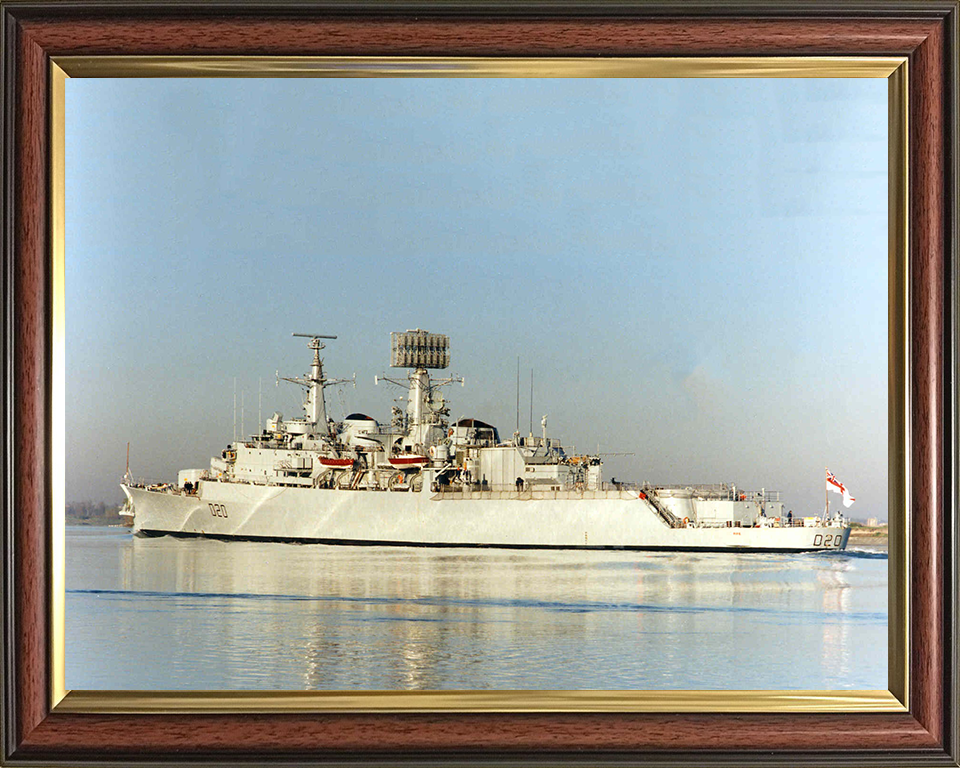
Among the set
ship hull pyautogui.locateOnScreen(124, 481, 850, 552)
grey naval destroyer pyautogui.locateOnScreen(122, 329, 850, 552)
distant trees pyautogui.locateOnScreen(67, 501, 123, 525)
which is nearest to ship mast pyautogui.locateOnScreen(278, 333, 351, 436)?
grey naval destroyer pyautogui.locateOnScreen(122, 329, 850, 552)

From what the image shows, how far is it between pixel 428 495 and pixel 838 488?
37.0 inches

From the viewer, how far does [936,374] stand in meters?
1.93

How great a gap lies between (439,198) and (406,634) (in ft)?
3.22

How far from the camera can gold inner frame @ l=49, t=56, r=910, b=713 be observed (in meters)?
1.89

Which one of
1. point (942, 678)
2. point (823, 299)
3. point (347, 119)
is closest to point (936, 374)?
point (823, 299)

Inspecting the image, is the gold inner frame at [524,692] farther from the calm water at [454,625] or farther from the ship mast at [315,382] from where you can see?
the ship mast at [315,382]

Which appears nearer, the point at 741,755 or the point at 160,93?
the point at 741,755

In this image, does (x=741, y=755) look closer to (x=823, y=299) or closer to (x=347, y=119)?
(x=823, y=299)

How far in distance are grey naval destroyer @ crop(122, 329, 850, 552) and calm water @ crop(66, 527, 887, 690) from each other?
83 millimetres

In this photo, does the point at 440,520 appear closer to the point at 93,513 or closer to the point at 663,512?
the point at 663,512

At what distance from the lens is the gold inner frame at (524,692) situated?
6.20 ft

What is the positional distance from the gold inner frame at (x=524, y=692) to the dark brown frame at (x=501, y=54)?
0.02m

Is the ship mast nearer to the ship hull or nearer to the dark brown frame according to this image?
the ship hull

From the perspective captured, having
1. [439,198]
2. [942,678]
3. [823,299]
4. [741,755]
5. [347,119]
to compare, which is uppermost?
[347,119]
